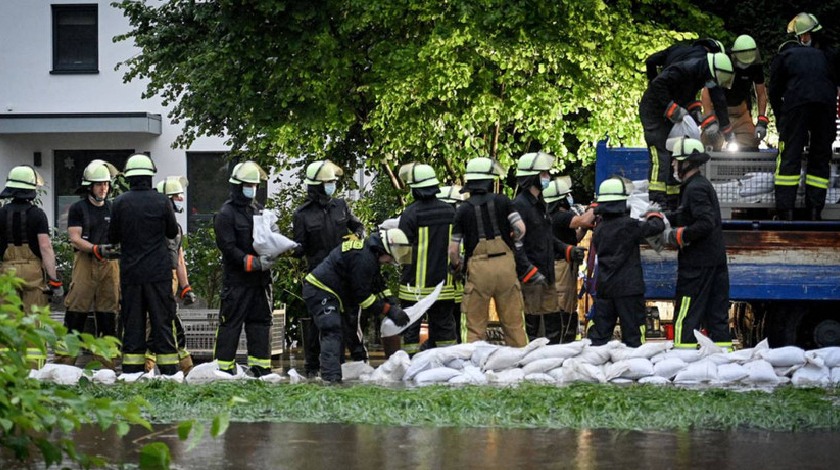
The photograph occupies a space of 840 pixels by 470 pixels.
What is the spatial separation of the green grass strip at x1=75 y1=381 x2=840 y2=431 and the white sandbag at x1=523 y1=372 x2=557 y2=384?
2.94 feet

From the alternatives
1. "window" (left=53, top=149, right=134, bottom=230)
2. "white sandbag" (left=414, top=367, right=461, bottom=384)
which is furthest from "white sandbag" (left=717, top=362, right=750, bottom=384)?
A: "window" (left=53, top=149, right=134, bottom=230)

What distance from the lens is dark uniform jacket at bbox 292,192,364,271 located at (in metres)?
13.5

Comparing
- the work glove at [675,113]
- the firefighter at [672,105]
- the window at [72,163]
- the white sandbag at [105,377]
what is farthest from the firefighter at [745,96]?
the window at [72,163]

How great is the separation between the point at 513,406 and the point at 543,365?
7.91ft

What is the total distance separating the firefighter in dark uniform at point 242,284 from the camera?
41.9 ft

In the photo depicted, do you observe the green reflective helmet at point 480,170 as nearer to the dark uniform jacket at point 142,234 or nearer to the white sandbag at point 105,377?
the dark uniform jacket at point 142,234

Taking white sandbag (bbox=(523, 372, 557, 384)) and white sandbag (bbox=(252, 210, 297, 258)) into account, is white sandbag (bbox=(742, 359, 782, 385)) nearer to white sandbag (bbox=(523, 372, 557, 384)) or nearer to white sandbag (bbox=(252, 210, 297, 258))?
white sandbag (bbox=(523, 372, 557, 384))

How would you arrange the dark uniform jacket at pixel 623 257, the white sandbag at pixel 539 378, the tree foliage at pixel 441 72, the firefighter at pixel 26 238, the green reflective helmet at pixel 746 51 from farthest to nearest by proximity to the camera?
the tree foliage at pixel 441 72, the green reflective helmet at pixel 746 51, the firefighter at pixel 26 238, the dark uniform jacket at pixel 623 257, the white sandbag at pixel 539 378

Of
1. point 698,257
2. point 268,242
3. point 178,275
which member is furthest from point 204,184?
point 698,257

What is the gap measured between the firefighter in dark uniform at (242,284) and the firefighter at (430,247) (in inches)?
55.9

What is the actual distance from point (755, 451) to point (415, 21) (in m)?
13.0

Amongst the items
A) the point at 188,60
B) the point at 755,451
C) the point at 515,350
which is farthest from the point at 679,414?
the point at 188,60

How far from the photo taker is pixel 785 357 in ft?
38.7

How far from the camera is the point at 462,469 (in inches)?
293
